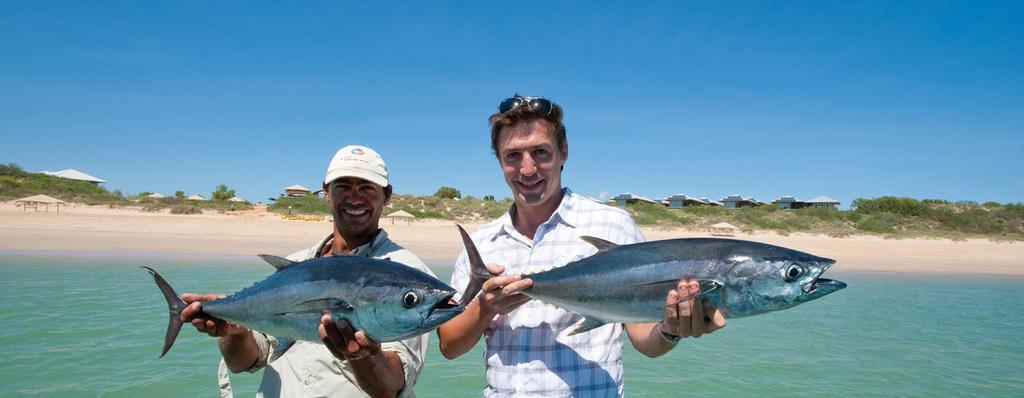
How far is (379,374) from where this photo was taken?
250cm

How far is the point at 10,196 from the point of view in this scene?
30297 mm

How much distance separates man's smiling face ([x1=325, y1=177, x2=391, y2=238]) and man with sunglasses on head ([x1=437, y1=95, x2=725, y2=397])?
0.60 meters

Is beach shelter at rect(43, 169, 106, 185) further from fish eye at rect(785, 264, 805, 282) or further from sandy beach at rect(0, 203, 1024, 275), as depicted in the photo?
fish eye at rect(785, 264, 805, 282)

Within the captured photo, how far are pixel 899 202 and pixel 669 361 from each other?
4601 cm

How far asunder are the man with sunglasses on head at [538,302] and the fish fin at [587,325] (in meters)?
0.13

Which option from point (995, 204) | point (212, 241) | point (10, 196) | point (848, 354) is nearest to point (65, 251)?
point (212, 241)

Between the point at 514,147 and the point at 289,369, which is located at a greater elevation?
the point at 514,147

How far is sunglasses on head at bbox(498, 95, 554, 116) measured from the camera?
2.79 m

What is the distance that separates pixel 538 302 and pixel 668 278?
67cm

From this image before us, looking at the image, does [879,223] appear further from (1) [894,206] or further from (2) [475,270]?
(2) [475,270]

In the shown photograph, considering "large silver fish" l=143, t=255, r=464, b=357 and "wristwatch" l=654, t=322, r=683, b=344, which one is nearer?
"large silver fish" l=143, t=255, r=464, b=357

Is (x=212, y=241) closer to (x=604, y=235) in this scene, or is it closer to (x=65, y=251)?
(x=65, y=251)

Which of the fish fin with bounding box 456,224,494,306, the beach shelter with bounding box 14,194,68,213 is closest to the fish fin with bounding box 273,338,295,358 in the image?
the fish fin with bounding box 456,224,494,306

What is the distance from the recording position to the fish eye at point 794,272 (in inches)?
93.9
